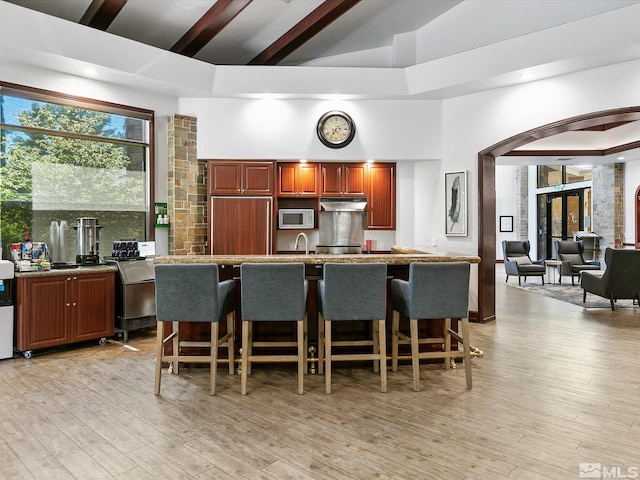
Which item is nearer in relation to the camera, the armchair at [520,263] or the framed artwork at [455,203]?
the framed artwork at [455,203]

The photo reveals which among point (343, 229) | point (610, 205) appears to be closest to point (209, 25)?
point (343, 229)

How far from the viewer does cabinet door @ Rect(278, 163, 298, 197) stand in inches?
256

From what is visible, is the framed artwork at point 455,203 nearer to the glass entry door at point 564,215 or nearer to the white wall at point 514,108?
the white wall at point 514,108

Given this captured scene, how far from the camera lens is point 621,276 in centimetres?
660

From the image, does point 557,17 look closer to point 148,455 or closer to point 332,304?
point 332,304

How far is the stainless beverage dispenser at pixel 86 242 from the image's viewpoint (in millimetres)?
5027

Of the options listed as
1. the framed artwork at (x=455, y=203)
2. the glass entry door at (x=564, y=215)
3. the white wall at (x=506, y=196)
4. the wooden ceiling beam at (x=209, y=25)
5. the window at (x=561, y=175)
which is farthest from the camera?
the white wall at (x=506, y=196)

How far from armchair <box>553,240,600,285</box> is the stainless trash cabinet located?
883 centimetres

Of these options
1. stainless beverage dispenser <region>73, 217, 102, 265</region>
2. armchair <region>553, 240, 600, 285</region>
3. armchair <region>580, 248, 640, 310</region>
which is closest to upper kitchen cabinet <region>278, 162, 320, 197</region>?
stainless beverage dispenser <region>73, 217, 102, 265</region>

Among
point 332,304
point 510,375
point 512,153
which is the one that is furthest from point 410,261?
point 512,153

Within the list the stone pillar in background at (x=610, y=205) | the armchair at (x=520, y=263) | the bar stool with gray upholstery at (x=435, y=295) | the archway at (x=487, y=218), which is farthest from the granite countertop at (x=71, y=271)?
the stone pillar in background at (x=610, y=205)

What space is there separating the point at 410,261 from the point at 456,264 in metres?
0.42

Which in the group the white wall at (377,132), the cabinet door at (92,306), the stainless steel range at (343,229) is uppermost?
the white wall at (377,132)

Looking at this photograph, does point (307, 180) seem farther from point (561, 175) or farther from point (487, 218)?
point (561, 175)
